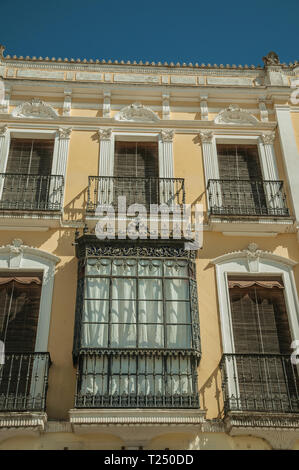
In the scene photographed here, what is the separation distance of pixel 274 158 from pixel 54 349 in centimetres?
580

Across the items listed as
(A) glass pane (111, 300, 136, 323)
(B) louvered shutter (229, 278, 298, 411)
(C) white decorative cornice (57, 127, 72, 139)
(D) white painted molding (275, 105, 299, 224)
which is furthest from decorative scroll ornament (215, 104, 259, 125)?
(A) glass pane (111, 300, 136, 323)

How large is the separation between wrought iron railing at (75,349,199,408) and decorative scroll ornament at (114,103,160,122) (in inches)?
216

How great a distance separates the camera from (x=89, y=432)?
7789mm

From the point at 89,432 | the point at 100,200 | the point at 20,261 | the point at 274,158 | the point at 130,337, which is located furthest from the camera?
the point at 274,158

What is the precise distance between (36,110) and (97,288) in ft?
15.6

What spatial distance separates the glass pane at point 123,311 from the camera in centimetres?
855

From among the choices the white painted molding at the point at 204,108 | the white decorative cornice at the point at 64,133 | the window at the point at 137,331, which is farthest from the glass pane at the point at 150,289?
the white painted molding at the point at 204,108

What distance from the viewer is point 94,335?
329 inches

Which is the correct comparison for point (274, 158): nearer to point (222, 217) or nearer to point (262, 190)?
point (262, 190)

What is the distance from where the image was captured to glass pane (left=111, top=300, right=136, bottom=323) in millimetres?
8547

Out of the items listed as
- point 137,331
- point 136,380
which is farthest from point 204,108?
point 136,380

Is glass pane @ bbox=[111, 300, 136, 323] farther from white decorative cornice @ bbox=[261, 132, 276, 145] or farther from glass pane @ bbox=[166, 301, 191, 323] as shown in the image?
white decorative cornice @ bbox=[261, 132, 276, 145]

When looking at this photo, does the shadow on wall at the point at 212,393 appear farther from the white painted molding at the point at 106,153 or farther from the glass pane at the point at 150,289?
the white painted molding at the point at 106,153

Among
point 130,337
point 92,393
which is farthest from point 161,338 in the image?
point 92,393
